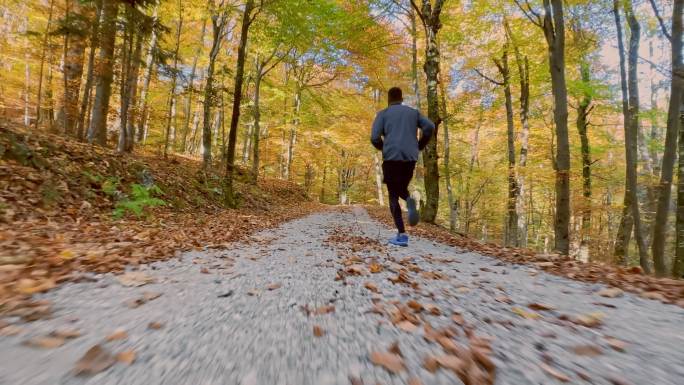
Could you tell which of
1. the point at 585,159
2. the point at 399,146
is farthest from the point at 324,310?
the point at 585,159

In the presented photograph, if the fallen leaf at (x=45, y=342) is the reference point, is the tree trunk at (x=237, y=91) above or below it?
above

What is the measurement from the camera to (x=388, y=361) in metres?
1.21

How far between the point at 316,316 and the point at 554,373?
3.34ft

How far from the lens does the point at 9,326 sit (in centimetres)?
140

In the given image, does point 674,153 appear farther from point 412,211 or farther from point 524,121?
point 412,211

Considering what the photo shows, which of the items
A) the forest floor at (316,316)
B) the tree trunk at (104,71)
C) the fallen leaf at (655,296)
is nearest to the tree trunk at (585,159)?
the forest floor at (316,316)

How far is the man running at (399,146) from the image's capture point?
4672 mm

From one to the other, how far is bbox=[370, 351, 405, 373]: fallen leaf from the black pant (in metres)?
3.44

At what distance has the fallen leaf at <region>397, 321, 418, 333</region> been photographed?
151 cm

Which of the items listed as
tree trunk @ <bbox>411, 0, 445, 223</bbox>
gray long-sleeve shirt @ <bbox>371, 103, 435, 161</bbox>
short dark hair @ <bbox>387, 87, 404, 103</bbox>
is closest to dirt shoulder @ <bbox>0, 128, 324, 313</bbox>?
gray long-sleeve shirt @ <bbox>371, 103, 435, 161</bbox>

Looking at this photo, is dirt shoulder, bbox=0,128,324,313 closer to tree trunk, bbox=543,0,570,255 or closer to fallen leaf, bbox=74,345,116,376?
fallen leaf, bbox=74,345,116,376

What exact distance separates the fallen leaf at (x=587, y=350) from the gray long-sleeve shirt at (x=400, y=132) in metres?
3.48

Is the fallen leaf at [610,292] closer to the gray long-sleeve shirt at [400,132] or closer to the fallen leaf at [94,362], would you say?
the gray long-sleeve shirt at [400,132]

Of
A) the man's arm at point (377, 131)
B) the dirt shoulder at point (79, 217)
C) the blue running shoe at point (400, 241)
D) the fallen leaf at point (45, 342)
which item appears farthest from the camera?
the man's arm at point (377, 131)
